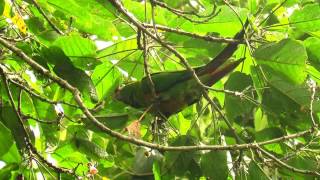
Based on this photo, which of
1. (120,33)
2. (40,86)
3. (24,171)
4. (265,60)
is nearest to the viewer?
(265,60)

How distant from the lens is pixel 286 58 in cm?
115

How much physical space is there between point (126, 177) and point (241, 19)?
0.47 metres

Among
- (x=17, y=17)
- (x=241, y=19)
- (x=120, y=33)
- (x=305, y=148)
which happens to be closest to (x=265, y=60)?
(x=241, y=19)

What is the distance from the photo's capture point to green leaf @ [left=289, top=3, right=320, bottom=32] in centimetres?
128

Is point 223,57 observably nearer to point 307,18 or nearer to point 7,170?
point 307,18

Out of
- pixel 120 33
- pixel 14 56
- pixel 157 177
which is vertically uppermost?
pixel 120 33

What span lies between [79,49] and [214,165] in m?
0.41

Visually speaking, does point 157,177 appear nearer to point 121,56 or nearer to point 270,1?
point 121,56

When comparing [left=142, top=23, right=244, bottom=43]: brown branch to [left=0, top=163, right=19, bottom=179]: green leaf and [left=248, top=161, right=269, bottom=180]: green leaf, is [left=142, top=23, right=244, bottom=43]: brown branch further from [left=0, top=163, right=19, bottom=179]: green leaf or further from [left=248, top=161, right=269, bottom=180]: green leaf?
[left=0, top=163, right=19, bottom=179]: green leaf

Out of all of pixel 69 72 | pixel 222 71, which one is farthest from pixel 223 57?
pixel 69 72

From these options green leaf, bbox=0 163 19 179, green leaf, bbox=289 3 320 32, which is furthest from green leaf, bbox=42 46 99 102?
green leaf, bbox=289 3 320 32

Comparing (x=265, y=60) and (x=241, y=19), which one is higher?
(x=241, y=19)

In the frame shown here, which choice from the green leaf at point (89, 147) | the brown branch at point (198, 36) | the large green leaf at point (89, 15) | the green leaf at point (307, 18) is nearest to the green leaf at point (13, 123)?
the green leaf at point (89, 147)

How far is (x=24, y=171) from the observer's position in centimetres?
128
